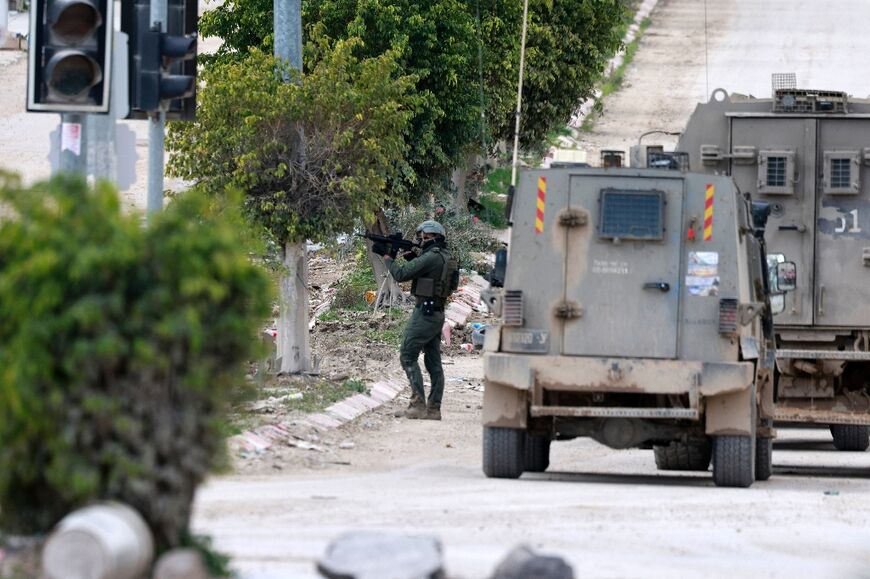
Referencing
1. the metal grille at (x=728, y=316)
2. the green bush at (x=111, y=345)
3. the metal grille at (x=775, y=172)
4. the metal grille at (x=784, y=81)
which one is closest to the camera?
the green bush at (x=111, y=345)

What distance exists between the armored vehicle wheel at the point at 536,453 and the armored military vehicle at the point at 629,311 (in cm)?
88

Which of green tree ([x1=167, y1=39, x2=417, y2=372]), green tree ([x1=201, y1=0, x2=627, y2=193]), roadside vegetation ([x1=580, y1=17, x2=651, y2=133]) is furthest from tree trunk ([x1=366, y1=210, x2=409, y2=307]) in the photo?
roadside vegetation ([x1=580, y1=17, x2=651, y2=133])

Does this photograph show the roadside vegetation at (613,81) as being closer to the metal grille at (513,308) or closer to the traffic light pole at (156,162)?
the traffic light pole at (156,162)

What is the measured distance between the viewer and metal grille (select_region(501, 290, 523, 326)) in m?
12.6

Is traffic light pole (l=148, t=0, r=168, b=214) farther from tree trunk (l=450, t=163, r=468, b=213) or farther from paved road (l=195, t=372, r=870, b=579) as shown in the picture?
tree trunk (l=450, t=163, r=468, b=213)

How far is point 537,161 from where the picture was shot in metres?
37.2

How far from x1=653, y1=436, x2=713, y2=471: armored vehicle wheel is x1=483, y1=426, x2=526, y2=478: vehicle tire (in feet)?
5.50

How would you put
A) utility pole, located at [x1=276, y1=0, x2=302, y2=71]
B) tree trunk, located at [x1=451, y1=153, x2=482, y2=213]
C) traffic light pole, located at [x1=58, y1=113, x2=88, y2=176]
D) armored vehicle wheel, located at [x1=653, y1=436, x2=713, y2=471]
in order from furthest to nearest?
1. tree trunk, located at [x1=451, y1=153, x2=482, y2=213]
2. utility pole, located at [x1=276, y1=0, x2=302, y2=71]
3. armored vehicle wheel, located at [x1=653, y1=436, x2=713, y2=471]
4. traffic light pole, located at [x1=58, y1=113, x2=88, y2=176]

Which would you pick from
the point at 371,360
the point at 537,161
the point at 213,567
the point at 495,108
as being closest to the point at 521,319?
the point at 213,567

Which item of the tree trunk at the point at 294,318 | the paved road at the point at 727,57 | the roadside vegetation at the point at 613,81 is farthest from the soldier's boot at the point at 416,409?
the roadside vegetation at the point at 613,81

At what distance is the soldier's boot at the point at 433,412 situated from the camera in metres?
17.4

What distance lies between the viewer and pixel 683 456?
1431 cm

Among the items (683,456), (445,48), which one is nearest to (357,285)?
(445,48)

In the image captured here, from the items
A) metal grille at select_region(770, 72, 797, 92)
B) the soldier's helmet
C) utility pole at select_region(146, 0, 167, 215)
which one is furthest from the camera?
metal grille at select_region(770, 72, 797, 92)
